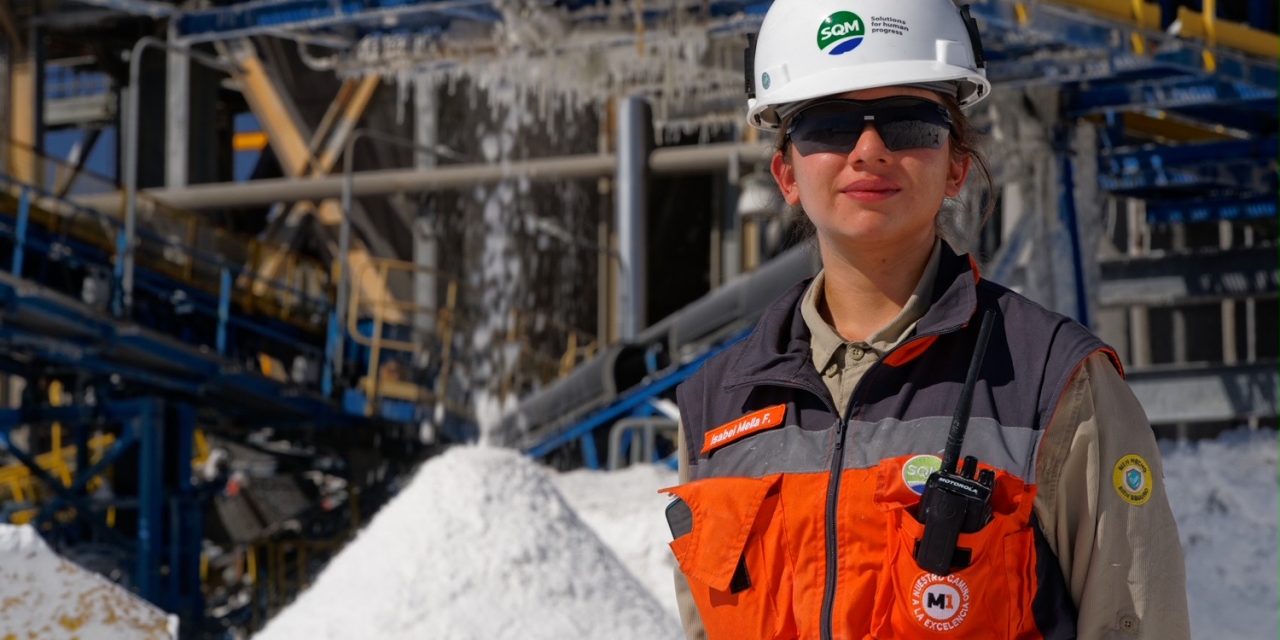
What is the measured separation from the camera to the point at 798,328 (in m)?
2.20

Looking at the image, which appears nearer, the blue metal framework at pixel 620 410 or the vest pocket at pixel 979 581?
the vest pocket at pixel 979 581

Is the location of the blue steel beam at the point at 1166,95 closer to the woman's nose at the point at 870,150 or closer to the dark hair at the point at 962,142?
the dark hair at the point at 962,142

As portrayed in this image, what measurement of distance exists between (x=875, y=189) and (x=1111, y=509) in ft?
1.63

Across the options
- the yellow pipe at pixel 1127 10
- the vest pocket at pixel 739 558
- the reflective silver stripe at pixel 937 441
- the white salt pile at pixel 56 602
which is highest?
the yellow pipe at pixel 1127 10

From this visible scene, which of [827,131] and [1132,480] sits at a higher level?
[827,131]

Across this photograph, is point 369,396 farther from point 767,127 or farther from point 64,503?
point 767,127

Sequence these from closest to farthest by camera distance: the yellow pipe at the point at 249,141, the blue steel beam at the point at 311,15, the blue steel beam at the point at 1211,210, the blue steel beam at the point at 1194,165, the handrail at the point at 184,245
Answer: the blue steel beam at the point at 311,15 < the blue steel beam at the point at 1194,165 < the blue steel beam at the point at 1211,210 < the handrail at the point at 184,245 < the yellow pipe at the point at 249,141

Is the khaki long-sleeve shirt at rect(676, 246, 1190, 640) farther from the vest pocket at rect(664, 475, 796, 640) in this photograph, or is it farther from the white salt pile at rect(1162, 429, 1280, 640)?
the white salt pile at rect(1162, 429, 1280, 640)

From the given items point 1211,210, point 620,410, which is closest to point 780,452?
point 620,410

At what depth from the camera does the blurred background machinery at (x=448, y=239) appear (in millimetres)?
8891

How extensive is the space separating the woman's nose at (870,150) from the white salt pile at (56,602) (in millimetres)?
3125

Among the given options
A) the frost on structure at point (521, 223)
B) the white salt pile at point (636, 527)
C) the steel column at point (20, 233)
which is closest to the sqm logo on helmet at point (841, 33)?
the white salt pile at point (636, 527)

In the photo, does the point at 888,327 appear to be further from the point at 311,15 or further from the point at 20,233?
the point at 20,233

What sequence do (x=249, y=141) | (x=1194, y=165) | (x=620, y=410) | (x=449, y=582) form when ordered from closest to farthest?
(x=449, y=582)
(x=1194, y=165)
(x=620, y=410)
(x=249, y=141)
